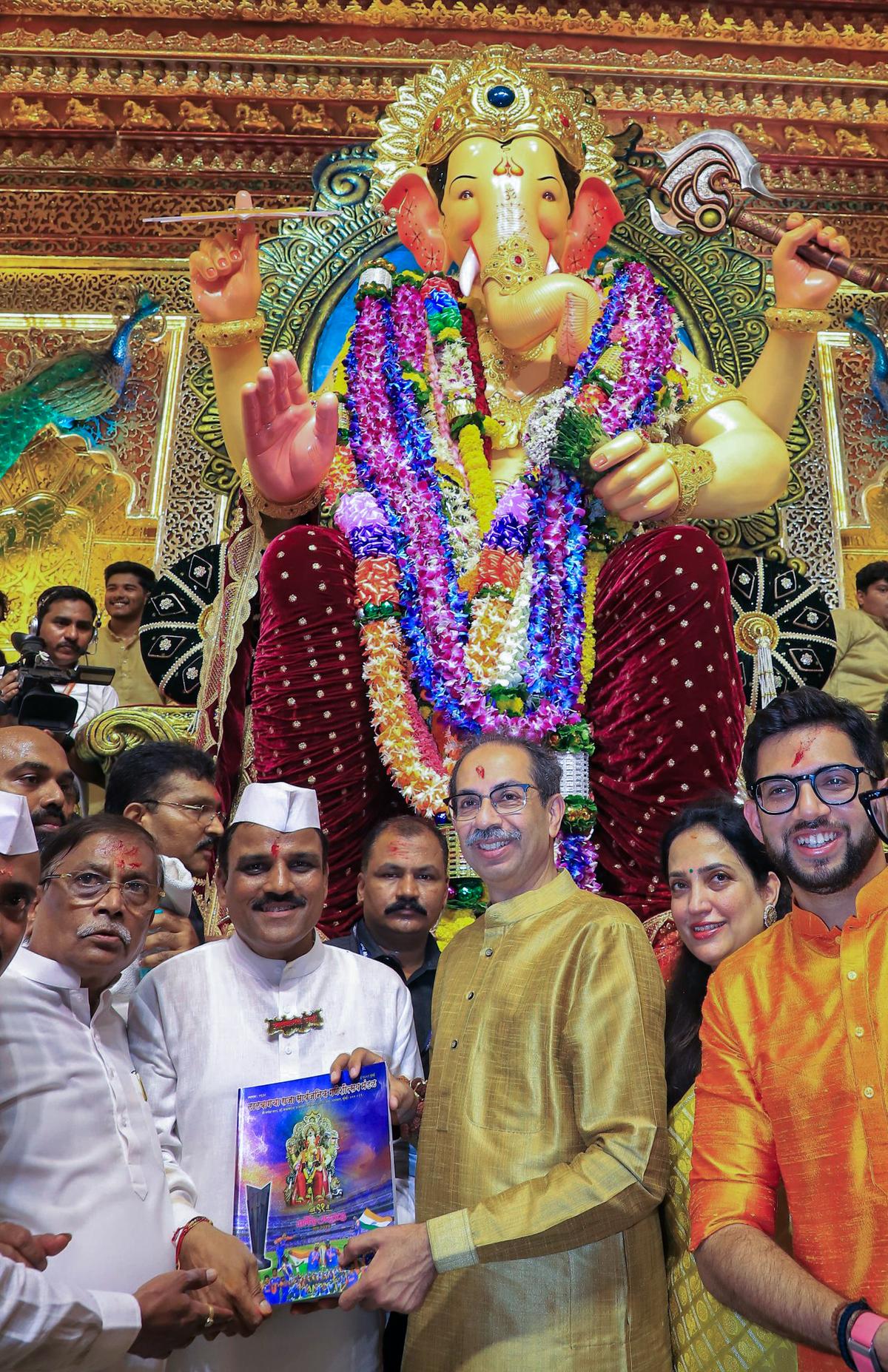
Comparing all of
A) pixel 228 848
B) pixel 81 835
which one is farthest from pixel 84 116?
pixel 81 835

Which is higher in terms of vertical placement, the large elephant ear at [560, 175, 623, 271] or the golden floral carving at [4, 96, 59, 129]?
the golden floral carving at [4, 96, 59, 129]

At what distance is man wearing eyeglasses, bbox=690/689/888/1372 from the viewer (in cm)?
167

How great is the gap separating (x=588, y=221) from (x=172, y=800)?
2413mm

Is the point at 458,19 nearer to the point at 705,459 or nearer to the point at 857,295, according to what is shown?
the point at 857,295

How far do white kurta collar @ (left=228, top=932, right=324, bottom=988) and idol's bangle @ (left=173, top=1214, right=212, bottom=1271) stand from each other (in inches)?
15.9

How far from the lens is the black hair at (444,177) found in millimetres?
4484

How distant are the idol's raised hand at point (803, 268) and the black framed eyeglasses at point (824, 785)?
8.70 feet

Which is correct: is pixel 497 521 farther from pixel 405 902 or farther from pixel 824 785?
pixel 824 785

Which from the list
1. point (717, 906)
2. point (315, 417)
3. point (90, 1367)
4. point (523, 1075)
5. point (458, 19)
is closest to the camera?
point (90, 1367)

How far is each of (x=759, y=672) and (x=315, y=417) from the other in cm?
157

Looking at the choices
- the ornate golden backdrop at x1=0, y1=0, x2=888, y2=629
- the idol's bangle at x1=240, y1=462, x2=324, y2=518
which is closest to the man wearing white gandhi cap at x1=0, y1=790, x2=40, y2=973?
the idol's bangle at x1=240, y1=462, x2=324, y2=518

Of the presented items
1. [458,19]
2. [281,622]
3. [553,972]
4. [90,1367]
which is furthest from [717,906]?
[458,19]

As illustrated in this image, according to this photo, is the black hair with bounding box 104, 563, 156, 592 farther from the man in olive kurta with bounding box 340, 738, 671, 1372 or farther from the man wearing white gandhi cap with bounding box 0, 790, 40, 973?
the man wearing white gandhi cap with bounding box 0, 790, 40, 973

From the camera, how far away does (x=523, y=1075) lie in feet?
6.65
